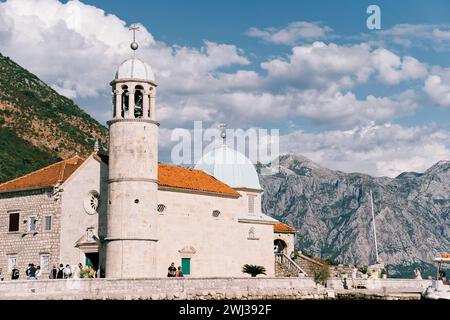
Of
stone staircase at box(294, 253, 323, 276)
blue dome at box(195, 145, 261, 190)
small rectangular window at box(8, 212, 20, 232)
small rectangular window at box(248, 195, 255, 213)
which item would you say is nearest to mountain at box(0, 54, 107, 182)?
blue dome at box(195, 145, 261, 190)

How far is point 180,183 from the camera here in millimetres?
51969

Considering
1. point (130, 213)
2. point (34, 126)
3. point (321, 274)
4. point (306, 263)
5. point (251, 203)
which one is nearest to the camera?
point (130, 213)

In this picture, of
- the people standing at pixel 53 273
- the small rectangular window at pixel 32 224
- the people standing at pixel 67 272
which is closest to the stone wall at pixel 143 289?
the people standing at pixel 67 272

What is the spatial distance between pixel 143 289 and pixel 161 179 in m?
11.8

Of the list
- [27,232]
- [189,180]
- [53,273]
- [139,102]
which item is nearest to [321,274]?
[189,180]

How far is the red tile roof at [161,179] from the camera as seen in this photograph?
51281 millimetres

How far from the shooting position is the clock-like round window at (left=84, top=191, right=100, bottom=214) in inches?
1951

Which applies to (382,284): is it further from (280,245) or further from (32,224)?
(32,224)

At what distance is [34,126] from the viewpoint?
112 m

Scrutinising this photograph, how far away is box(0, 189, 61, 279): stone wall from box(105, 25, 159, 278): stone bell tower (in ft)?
18.9

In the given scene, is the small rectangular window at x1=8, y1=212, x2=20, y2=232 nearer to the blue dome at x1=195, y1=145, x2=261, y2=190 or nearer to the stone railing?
the blue dome at x1=195, y1=145, x2=261, y2=190
